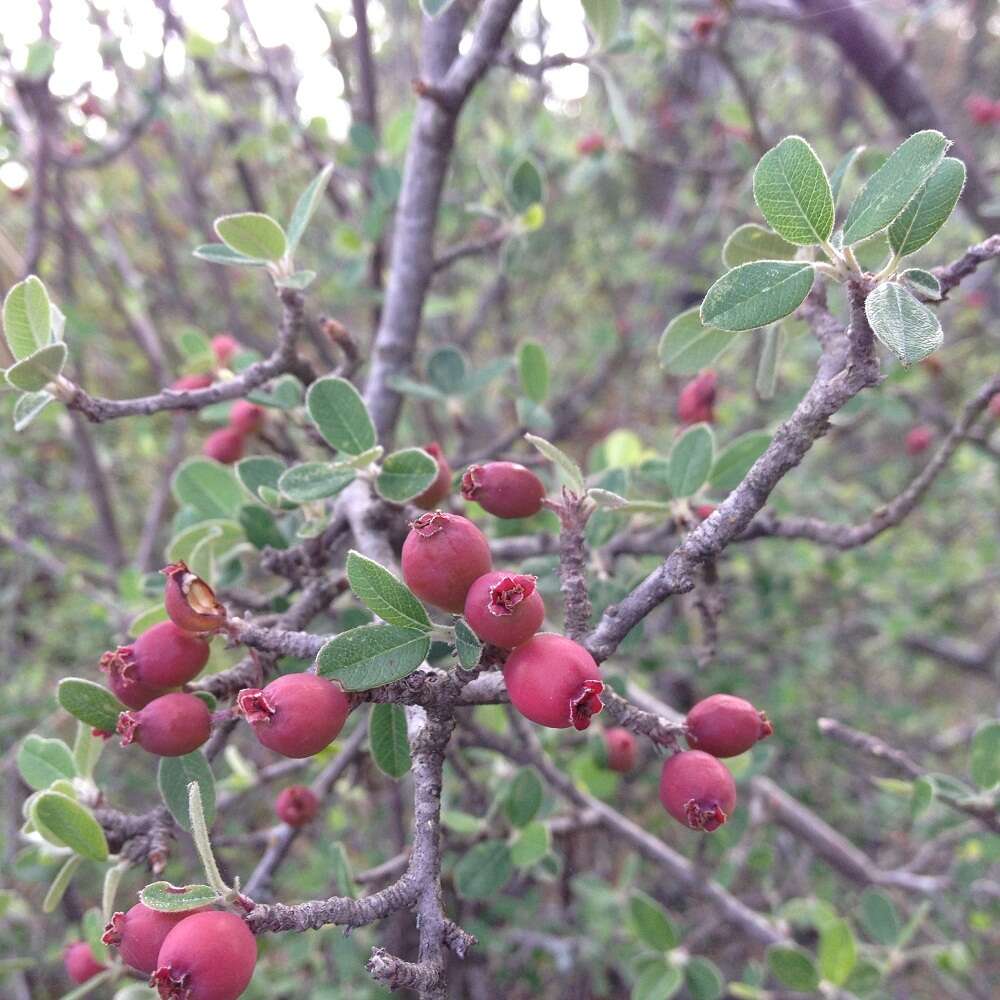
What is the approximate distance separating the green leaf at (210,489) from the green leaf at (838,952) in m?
1.25

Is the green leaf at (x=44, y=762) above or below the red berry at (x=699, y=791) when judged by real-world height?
below

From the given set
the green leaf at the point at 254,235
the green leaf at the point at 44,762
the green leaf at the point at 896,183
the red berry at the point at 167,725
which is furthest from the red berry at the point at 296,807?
the green leaf at the point at 896,183

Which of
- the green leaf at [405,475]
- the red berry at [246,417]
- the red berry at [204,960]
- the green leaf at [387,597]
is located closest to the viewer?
the red berry at [204,960]

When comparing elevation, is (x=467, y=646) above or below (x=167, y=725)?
above

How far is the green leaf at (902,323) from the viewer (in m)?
0.63

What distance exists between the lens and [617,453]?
1.54 meters

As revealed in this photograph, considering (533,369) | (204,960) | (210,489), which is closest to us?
(204,960)

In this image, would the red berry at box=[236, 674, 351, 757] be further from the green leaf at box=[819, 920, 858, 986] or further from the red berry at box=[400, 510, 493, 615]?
the green leaf at box=[819, 920, 858, 986]

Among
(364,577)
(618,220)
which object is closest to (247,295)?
(618,220)

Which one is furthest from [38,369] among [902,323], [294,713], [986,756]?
[986,756]

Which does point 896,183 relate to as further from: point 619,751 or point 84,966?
point 84,966

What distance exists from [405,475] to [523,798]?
2.10 ft

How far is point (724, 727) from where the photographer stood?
791 millimetres

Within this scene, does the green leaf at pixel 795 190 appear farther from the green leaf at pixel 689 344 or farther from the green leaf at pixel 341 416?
the green leaf at pixel 341 416
